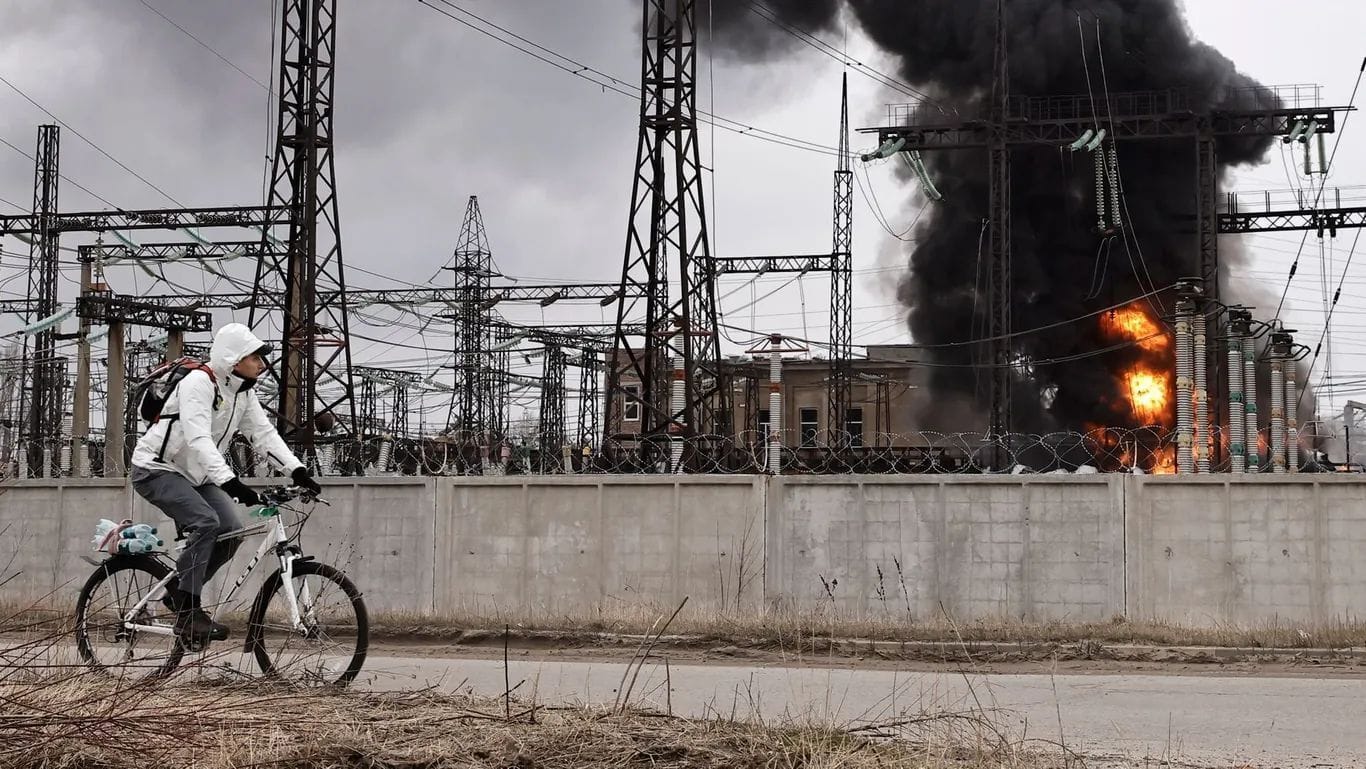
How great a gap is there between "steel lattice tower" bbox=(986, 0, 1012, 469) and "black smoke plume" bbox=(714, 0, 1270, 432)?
29.3ft

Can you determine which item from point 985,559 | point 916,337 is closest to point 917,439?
point 916,337

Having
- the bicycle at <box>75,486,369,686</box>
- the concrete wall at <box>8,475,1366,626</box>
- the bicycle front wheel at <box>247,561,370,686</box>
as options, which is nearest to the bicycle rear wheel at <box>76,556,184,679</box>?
the bicycle at <box>75,486,369,686</box>

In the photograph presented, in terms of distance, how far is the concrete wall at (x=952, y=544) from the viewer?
1530cm

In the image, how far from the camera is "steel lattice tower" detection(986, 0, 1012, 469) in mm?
38000

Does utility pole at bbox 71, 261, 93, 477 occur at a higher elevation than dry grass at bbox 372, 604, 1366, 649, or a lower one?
higher

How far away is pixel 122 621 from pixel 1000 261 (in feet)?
110

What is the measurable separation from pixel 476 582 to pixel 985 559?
6.01 metres

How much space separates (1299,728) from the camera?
6734 mm

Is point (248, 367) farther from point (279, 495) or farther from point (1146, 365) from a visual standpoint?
point (1146, 365)

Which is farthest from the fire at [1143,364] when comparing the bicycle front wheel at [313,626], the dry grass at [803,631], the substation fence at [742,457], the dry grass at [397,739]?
the dry grass at [397,739]

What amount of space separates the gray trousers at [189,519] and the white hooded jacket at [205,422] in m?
0.06

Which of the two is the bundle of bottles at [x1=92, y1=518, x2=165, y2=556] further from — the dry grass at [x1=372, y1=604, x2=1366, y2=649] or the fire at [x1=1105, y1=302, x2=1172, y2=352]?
the fire at [x1=1105, y1=302, x2=1172, y2=352]

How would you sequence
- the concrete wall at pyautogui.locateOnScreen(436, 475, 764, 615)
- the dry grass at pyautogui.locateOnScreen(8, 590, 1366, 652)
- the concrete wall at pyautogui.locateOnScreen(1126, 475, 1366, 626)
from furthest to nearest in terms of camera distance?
the concrete wall at pyautogui.locateOnScreen(436, 475, 764, 615) < the concrete wall at pyautogui.locateOnScreen(1126, 475, 1366, 626) < the dry grass at pyautogui.locateOnScreen(8, 590, 1366, 652)

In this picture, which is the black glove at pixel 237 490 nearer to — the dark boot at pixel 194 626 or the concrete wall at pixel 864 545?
the dark boot at pixel 194 626
